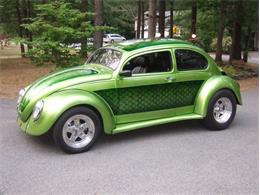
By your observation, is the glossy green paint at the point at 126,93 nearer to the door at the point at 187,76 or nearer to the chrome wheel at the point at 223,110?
the door at the point at 187,76

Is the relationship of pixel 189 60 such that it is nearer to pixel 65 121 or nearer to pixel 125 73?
pixel 125 73

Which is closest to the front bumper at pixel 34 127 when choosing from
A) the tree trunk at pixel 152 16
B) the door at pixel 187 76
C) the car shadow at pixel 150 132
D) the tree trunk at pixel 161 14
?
the car shadow at pixel 150 132

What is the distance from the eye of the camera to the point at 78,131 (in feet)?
17.9

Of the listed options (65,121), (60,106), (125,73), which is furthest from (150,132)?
(60,106)

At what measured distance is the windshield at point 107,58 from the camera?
19.8 ft

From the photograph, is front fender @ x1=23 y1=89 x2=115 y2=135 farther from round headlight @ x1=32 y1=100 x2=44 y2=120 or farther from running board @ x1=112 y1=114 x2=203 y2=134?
running board @ x1=112 y1=114 x2=203 y2=134

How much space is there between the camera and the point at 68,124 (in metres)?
5.37

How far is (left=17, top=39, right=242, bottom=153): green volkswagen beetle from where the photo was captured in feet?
17.6

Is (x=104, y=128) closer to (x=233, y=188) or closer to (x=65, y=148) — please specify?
(x=65, y=148)

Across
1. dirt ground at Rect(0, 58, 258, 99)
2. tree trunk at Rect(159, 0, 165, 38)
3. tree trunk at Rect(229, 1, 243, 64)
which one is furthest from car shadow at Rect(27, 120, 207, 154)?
tree trunk at Rect(159, 0, 165, 38)

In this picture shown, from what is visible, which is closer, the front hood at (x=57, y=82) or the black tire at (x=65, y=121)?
the black tire at (x=65, y=121)

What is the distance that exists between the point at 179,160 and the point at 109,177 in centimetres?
114

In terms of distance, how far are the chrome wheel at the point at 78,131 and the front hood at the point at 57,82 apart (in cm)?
54

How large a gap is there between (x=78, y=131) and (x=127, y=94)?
3.28ft
